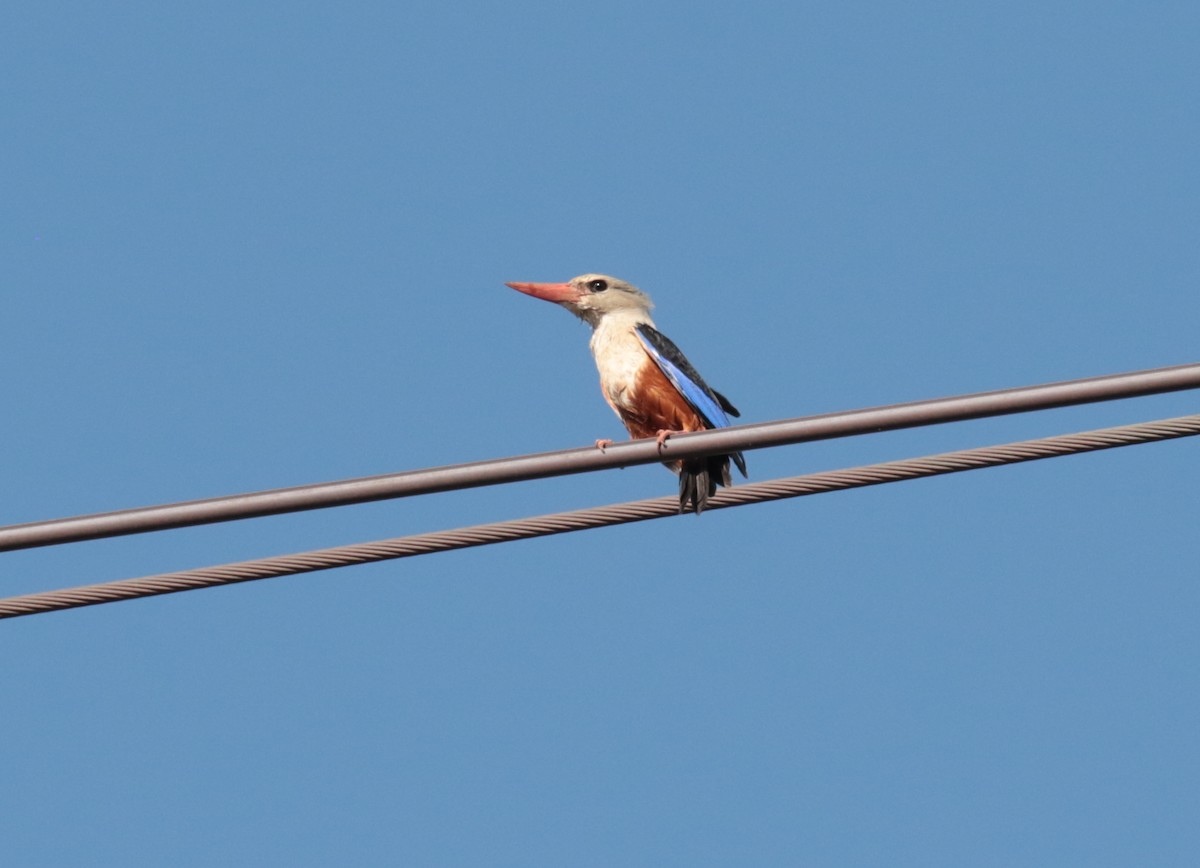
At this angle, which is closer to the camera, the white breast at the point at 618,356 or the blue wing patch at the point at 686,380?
the blue wing patch at the point at 686,380

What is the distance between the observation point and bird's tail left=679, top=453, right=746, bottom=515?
7594mm

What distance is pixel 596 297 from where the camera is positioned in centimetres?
1000

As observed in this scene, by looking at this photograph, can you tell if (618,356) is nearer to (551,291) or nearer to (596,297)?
(596,297)

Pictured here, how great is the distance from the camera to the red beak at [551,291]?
396 inches

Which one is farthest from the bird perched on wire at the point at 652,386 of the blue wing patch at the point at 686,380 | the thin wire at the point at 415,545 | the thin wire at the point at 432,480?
the thin wire at the point at 432,480

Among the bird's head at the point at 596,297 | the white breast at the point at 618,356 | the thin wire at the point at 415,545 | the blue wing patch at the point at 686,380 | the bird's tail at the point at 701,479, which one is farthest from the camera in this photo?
the bird's head at the point at 596,297

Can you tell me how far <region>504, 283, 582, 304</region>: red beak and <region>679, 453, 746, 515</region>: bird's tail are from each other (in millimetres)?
1845

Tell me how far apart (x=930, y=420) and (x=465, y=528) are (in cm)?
186

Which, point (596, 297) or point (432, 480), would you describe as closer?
point (432, 480)

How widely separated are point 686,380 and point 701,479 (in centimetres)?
105

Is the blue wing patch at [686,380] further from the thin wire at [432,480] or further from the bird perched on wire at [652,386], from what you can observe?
the thin wire at [432,480]

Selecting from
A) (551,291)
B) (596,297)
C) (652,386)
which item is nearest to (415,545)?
(652,386)

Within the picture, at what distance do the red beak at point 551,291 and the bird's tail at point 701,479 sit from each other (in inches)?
72.6

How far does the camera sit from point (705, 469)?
8.30 meters
